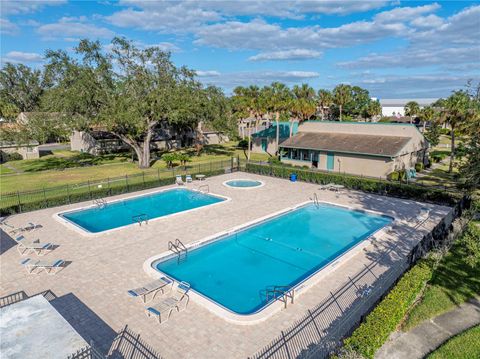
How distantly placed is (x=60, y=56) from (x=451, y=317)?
39.2 meters

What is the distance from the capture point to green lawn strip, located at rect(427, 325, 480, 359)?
9.32 metres

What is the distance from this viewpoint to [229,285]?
562 inches

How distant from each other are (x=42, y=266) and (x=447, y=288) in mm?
16684

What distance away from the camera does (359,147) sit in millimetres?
32625

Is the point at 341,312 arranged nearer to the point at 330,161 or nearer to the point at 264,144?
the point at 330,161

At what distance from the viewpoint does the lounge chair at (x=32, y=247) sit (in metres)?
15.8

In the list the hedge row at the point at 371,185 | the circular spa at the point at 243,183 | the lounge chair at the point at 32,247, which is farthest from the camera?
the circular spa at the point at 243,183

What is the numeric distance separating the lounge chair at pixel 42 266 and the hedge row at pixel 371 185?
880 inches

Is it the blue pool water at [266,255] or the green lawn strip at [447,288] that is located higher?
the green lawn strip at [447,288]

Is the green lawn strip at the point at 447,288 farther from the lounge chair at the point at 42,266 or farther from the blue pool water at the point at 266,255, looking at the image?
the lounge chair at the point at 42,266

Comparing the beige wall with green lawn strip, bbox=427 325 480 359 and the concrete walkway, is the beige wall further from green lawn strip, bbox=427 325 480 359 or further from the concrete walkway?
green lawn strip, bbox=427 325 480 359

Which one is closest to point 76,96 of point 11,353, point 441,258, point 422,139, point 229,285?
point 229,285

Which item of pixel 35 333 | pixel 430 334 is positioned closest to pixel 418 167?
pixel 430 334

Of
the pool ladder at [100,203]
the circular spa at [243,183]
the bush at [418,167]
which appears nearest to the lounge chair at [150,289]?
the pool ladder at [100,203]
